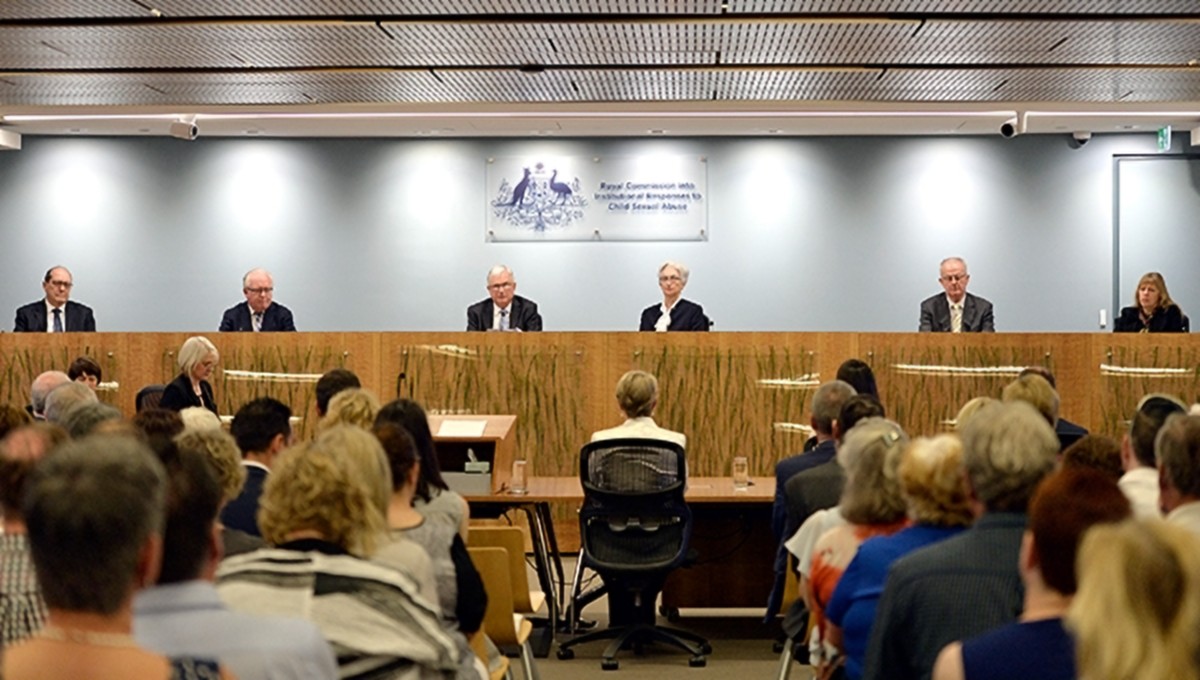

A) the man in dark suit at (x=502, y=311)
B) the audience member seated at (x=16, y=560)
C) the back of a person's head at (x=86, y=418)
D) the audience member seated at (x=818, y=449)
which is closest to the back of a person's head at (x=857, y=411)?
the audience member seated at (x=818, y=449)

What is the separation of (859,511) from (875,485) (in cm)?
9

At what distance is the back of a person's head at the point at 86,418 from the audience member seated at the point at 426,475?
0.92 metres

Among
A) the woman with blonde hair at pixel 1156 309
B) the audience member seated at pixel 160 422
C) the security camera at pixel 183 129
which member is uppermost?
the security camera at pixel 183 129

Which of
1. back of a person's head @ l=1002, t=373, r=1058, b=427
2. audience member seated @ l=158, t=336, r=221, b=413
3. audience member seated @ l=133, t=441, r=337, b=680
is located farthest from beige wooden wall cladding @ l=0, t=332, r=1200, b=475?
audience member seated @ l=133, t=441, r=337, b=680

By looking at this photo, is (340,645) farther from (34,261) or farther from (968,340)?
(34,261)

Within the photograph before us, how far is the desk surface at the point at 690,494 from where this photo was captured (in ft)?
27.0

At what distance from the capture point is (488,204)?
49.3 feet

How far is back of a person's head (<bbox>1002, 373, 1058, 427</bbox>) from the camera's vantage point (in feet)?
20.8

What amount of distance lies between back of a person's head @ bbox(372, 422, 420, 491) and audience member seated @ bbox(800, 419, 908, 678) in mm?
1185

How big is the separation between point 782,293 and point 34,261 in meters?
7.11

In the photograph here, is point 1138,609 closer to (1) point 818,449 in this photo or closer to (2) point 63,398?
(1) point 818,449

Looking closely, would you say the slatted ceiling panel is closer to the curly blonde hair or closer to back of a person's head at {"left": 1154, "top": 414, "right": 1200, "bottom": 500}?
back of a person's head at {"left": 1154, "top": 414, "right": 1200, "bottom": 500}

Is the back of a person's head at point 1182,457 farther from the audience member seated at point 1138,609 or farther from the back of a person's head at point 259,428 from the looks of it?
the back of a person's head at point 259,428

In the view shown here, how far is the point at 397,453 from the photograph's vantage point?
450cm
